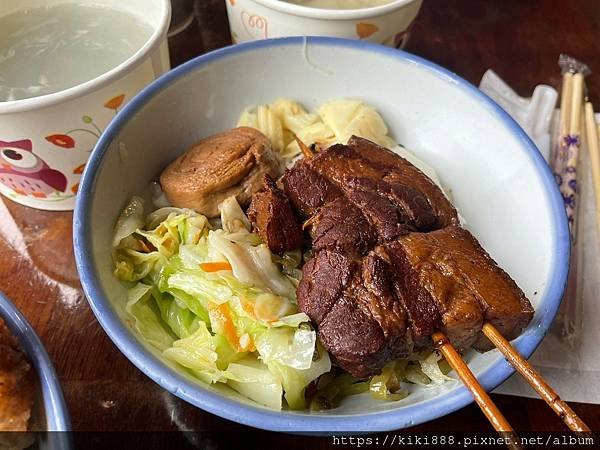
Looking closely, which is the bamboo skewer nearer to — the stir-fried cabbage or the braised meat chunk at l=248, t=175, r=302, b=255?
the stir-fried cabbage

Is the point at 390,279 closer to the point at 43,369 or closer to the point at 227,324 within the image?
the point at 227,324

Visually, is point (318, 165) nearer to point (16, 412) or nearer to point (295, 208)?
point (295, 208)

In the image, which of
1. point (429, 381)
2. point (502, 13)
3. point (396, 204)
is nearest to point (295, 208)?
point (396, 204)

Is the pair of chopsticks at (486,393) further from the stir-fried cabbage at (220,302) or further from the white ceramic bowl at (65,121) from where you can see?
the white ceramic bowl at (65,121)

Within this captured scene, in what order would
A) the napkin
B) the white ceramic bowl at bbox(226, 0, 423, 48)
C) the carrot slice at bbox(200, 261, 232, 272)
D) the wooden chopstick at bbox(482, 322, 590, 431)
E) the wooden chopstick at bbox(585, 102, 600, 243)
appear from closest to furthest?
the wooden chopstick at bbox(482, 322, 590, 431), the carrot slice at bbox(200, 261, 232, 272), the napkin, the white ceramic bowl at bbox(226, 0, 423, 48), the wooden chopstick at bbox(585, 102, 600, 243)

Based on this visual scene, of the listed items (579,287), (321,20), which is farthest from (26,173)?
(579,287)

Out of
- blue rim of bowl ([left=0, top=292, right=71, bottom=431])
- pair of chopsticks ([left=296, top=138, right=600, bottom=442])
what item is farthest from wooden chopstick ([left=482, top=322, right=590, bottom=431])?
blue rim of bowl ([left=0, top=292, right=71, bottom=431])
